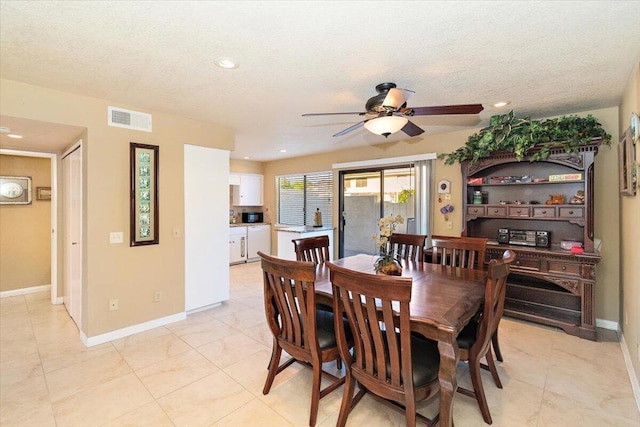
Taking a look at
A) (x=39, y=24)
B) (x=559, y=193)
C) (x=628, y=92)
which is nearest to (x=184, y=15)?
(x=39, y=24)

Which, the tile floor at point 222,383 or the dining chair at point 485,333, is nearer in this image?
the dining chair at point 485,333

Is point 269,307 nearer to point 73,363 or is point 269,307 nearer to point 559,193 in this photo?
point 73,363

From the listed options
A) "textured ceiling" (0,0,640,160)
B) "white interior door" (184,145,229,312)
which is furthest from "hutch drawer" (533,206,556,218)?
"white interior door" (184,145,229,312)

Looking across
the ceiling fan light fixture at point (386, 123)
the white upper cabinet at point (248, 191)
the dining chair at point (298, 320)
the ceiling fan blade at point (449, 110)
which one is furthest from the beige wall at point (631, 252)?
the white upper cabinet at point (248, 191)

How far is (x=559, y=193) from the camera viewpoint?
3.69 metres

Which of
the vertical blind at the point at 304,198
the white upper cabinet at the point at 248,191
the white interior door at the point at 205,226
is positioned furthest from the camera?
the white upper cabinet at the point at 248,191

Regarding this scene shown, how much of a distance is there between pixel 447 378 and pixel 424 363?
18cm

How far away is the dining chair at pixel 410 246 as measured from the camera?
3326 millimetres

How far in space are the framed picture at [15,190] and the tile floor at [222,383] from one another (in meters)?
1.96

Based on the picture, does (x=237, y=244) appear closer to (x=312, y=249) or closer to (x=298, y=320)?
(x=312, y=249)

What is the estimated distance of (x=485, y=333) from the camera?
6.21ft

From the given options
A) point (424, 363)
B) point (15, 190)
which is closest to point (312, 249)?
point (424, 363)

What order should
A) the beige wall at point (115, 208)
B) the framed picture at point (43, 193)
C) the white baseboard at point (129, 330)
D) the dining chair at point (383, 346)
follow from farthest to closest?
the framed picture at point (43, 193)
the white baseboard at point (129, 330)
the beige wall at point (115, 208)
the dining chair at point (383, 346)

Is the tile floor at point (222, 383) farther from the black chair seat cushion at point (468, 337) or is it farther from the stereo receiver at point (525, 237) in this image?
the stereo receiver at point (525, 237)
